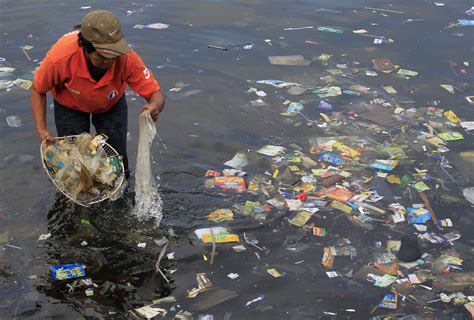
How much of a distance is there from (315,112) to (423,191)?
1783mm

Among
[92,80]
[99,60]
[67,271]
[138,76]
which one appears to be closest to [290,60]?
[138,76]

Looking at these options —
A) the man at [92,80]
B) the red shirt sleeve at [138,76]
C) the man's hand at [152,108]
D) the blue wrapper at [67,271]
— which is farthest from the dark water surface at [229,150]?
the red shirt sleeve at [138,76]

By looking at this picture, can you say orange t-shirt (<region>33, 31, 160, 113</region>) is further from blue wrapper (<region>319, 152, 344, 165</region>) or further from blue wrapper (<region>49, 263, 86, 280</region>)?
blue wrapper (<region>319, 152, 344, 165</region>)

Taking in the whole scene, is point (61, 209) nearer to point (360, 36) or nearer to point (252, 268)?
point (252, 268)

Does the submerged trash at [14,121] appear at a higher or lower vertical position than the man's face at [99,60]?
lower

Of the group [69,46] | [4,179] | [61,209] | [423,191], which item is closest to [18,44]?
[4,179]

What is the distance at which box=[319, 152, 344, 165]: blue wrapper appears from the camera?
5.69m

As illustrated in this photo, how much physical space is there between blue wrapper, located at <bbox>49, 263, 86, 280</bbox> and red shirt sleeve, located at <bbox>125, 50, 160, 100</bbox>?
1.36 m

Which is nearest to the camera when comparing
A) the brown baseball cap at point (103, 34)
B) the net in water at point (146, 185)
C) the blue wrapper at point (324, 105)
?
the brown baseball cap at point (103, 34)

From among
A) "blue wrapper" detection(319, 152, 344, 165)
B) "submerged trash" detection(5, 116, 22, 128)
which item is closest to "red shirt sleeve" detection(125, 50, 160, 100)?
"blue wrapper" detection(319, 152, 344, 165)

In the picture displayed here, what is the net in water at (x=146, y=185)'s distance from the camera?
4.39m

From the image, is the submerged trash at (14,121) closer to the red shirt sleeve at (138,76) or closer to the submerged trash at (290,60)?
the red shirt sleeve at (138,76)

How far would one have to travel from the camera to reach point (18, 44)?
319 inches

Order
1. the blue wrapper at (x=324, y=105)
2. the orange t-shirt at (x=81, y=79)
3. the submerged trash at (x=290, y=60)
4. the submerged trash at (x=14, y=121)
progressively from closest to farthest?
1. the orange t-shirt at (x=81, y=79)
2. the submerged trash at (x=14, y=121)
3. the blue wrapper at (x=324, y=105)
4. the submerged trash at (x=290, y=60)
